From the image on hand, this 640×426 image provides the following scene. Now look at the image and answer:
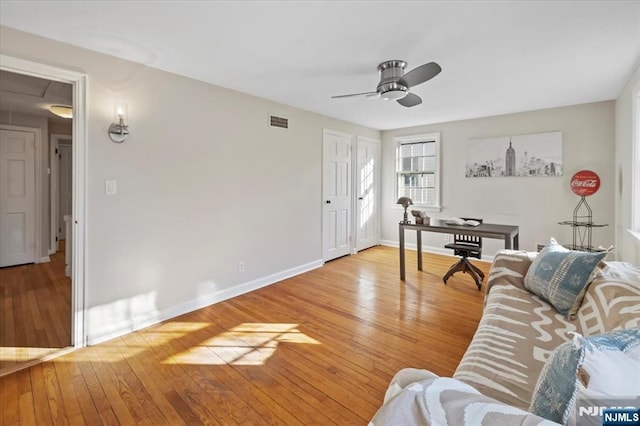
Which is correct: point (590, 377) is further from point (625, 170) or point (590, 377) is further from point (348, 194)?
point (348, 194)

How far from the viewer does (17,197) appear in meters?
4.58

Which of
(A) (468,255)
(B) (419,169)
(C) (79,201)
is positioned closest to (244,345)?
(C) (79,201)

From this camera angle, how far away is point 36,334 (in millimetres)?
2543

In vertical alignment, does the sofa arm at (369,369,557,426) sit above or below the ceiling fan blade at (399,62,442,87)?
below

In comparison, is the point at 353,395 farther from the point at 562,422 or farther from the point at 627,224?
the point at 627,224

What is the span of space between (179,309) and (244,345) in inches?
39.3

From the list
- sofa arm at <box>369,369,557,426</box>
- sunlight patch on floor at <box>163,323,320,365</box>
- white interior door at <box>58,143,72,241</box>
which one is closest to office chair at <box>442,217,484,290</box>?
sunlight patch on floor at <box>163,323,320,365</box>

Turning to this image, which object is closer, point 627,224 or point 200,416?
point 200,416

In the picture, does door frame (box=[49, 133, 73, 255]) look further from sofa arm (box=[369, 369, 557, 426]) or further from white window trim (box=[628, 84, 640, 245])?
white window trim (box=[628, 84, 640, 245])

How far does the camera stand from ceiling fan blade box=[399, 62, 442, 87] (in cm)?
226

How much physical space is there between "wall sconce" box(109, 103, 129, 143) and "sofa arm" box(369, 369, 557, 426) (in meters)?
2.85

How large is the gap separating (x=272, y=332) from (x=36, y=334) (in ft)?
6.62

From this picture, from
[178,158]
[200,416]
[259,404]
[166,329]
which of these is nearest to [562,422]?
[259,404]

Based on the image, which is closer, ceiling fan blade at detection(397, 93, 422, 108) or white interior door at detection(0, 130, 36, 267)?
ceiling fan blade at detection(397, 93, 422, 108)
